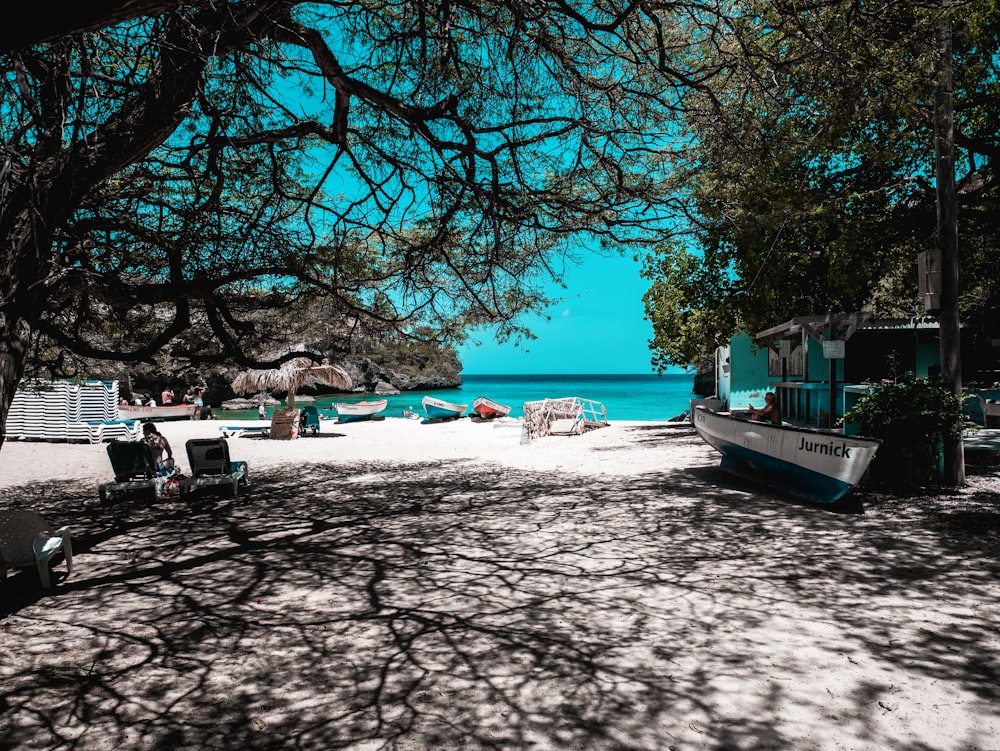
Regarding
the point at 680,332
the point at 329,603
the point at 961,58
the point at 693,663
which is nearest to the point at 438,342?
the point at 329,603

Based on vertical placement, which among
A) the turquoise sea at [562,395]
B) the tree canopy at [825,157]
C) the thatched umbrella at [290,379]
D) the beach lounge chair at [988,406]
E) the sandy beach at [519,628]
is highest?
the tree canopy at [825,157]

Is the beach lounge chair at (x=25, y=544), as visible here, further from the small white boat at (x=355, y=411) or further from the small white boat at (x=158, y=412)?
the small white boat at (x=158, y=412)

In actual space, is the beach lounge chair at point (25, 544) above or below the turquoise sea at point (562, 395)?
above

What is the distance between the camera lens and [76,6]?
2.57 m

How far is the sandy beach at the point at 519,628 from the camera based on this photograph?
10.8 feet

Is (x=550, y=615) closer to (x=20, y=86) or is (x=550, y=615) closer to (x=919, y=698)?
(x=919, y=698)

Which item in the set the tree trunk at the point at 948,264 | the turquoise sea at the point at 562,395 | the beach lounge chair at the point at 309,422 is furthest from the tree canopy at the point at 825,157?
the turquoise sea at the point at 562,395

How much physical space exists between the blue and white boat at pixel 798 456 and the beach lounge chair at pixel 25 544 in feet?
28.2

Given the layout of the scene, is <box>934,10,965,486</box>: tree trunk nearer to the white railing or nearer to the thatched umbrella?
the white railing

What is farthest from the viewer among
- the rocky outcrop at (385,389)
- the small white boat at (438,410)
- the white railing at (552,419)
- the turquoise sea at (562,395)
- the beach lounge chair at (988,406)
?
the rocky outcrop at (385,389)

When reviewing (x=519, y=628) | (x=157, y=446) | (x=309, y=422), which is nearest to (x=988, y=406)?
(x=519, y=628)

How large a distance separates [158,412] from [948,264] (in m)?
33.8

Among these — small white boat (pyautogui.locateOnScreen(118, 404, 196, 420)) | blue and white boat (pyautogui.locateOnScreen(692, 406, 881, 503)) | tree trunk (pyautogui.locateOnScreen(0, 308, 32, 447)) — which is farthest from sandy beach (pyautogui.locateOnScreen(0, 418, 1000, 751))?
small white boat (pyautogui.locateOnScreen(118, 404, 196, 420))

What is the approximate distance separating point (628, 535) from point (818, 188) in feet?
25.7
